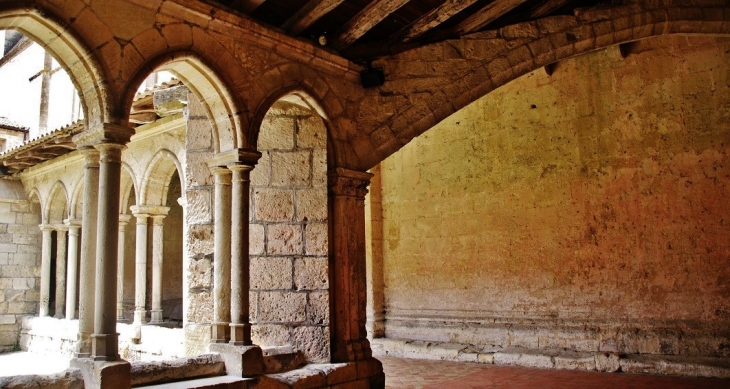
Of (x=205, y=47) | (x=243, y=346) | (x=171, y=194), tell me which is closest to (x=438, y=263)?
(x=243, y=346)

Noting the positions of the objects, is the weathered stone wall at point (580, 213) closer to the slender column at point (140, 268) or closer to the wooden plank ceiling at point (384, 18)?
the wooden plank ceiling at point (384, 18)

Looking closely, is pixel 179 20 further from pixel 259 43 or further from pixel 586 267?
pixel 586 267

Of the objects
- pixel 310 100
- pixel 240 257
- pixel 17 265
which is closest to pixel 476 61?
pixel 310 100

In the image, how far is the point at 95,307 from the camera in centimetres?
322

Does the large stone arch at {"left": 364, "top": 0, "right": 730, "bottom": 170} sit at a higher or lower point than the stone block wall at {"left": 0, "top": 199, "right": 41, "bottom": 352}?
higher

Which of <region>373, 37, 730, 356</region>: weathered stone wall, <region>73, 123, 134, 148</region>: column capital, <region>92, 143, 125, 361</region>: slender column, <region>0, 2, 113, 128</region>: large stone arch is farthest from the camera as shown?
<region>373, 37, 730, 356</region>: weathered stone wall

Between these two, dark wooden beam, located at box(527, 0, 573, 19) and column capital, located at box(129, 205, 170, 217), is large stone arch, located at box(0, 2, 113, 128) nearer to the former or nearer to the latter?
dark wooden beam, located at box(527, 0, 573, 19)

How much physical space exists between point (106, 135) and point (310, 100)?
1.63 m

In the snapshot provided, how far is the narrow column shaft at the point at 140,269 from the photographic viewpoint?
755 cm

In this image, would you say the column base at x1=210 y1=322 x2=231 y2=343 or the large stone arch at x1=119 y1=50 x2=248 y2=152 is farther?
the column base at x1=210 y1=322 x2=231 y2=343

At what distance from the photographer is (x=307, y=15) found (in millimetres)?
4141

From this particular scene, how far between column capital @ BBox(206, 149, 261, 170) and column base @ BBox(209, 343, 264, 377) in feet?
3.92

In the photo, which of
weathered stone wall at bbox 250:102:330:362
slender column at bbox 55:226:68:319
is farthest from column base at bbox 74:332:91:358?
slender column at bbox 55:226:68:319

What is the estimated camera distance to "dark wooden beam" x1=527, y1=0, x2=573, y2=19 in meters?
4.32
